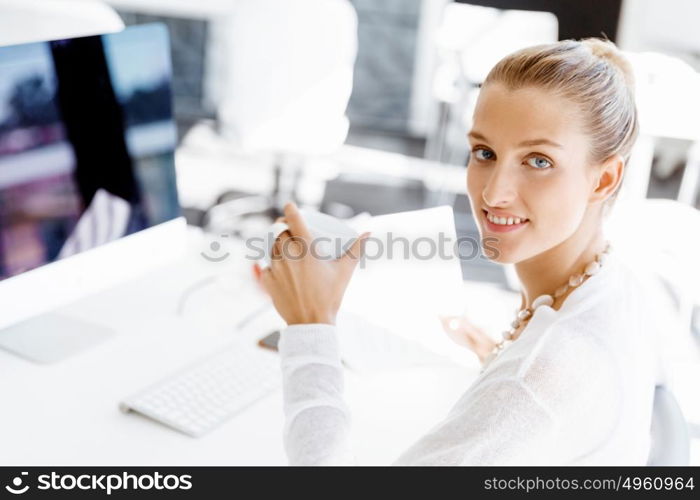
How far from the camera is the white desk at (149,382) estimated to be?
44.7 inches

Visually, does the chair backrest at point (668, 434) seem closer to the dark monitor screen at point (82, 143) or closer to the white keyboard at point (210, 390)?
the white keyboard at point (210, 390)

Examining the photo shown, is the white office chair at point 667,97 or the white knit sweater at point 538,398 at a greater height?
the white knit sweater at point 538,398

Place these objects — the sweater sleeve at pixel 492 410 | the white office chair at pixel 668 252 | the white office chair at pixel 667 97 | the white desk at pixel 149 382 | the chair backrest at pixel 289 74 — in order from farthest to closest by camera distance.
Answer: the chair backrest at pixel 289 74 → the white office chair at pixel 667 97 → the white office chair at pixel 668 252 → the white desk at pixel 149 382 → the sweater sleeve at pixel 492 410

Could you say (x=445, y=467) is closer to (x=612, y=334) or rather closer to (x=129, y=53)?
(x=612, y=334)

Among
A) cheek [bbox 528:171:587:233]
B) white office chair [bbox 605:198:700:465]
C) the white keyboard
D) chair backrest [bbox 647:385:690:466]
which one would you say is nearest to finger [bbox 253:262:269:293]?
the white keyboard

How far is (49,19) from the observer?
56.2 inches

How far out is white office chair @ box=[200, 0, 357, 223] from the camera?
9.57 ft

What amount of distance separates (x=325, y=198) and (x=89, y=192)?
2.65m

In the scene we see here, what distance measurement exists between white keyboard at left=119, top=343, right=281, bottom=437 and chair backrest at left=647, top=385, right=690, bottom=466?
0.57 meters

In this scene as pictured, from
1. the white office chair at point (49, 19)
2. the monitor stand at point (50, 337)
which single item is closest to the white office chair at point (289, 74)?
the white office chair at point (49, 19)

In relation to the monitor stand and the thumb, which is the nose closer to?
the thumb

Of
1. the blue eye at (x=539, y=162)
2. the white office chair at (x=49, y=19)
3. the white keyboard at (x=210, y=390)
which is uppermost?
the white office chair at (x=49, y=19)
